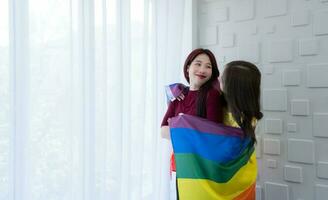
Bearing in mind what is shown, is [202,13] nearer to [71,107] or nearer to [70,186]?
[71,107]

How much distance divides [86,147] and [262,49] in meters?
0.99

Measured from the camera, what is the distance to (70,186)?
118 cm

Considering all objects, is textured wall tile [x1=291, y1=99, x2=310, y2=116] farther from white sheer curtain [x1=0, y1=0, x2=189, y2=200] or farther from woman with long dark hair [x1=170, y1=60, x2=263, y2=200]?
white sheer curtain [x1=0, y1=0, x2=189, y2=200]

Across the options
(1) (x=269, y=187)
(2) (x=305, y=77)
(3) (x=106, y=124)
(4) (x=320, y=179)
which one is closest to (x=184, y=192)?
(3) (x=106, y=124)

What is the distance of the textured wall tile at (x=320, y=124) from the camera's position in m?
1.35

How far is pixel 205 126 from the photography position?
1191 mm

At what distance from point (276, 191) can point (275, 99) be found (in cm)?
46

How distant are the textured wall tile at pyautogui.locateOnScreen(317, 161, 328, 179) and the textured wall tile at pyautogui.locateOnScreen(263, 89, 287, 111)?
30 cm

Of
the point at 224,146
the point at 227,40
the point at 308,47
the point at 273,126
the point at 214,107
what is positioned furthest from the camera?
the point at 227,40

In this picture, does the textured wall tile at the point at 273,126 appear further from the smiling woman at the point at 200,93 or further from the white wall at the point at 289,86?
the smiling woman at the point at 200,93

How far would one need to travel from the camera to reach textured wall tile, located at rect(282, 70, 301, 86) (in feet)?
4.67

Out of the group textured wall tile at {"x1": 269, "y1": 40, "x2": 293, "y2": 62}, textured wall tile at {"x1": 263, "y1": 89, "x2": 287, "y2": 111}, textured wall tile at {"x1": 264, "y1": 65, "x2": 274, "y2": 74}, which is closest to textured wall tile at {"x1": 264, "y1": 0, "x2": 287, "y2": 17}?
textured wall tile at {"x1": 269, "y1": 40, "x2": 293, "y2": 62}

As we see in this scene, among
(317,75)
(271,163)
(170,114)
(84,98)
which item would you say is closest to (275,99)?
(317,75)

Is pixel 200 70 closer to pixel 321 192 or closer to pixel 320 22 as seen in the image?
pixel 320 22
